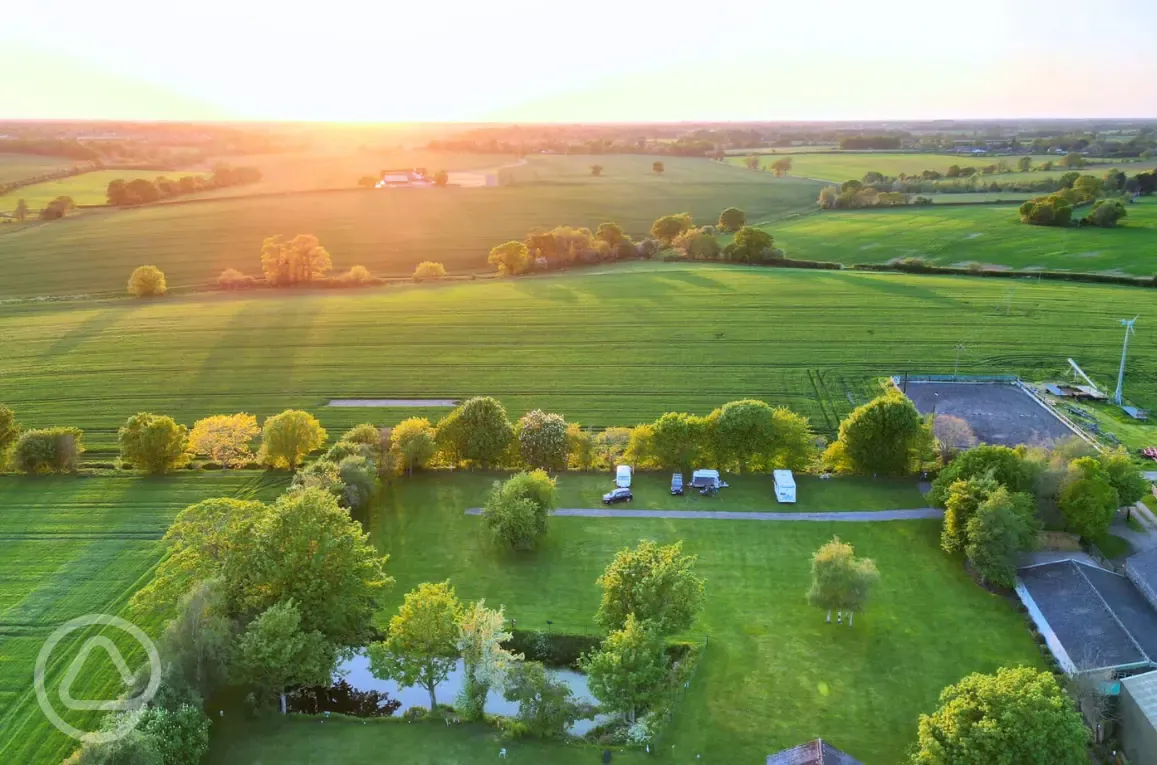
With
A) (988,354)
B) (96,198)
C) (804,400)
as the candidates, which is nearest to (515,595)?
(804,400)

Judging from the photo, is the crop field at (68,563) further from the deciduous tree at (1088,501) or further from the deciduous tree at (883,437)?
the deciduous tree at (1088,501)

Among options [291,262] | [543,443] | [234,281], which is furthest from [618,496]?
[234,281]

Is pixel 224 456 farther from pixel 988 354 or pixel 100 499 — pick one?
pixel 988 354

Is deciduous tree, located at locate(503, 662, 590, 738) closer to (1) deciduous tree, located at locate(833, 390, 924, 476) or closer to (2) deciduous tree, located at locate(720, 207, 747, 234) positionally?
(1) deciduous tree, located at locate(833, 390, 924, 476)

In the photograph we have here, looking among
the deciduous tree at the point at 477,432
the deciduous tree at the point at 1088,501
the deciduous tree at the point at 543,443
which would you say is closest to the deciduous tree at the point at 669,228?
the deciduous tree at the point at 543,443

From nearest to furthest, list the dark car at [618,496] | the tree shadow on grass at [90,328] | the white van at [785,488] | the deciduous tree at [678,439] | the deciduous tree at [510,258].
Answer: the white van at [785,488] → the dark car at [618,496] → the deciduous tree at [678,439] → the tree shadow on grass at [90,328] → the deciduous tree at [510,258]
